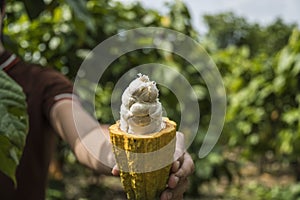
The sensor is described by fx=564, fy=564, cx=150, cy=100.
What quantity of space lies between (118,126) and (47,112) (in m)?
0.48

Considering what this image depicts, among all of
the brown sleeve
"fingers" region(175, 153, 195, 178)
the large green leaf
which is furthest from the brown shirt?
"fingers" region(175, 153, 195, 178)

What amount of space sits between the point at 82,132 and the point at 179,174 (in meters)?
0.33

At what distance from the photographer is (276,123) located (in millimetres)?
3420

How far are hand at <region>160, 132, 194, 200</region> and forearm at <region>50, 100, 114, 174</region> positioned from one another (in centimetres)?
17

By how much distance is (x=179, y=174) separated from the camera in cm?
53

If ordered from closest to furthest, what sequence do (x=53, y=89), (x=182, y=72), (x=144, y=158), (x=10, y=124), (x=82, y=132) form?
1. (x=144, y=158)
2. (x=10, y=124)
3. (x=82, y=132)
4. (x=53, y=89)
5. (x=182, y=72)

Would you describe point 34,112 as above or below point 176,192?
below

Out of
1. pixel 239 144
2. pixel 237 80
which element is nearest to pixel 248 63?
pixel 237 80

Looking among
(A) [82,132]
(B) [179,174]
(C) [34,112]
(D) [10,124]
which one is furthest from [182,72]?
(B) [179,174]

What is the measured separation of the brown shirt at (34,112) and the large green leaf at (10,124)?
0.24 m

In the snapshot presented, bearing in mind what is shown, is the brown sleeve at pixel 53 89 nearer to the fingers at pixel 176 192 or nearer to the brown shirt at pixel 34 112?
the brown shirt at pixel 34 112

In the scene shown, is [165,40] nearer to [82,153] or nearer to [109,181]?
[82,153]

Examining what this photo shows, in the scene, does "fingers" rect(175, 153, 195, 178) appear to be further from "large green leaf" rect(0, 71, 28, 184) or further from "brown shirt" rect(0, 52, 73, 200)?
"brown shirt" rect(0, 52, 73, 200)

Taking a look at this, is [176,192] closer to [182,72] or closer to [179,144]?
[179,144]
